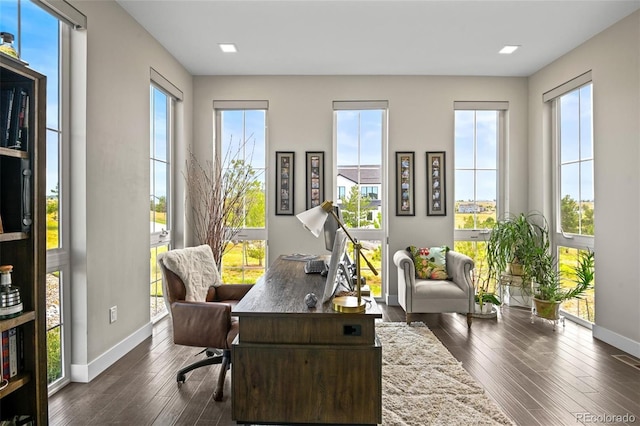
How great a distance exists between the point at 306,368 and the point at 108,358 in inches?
75.2

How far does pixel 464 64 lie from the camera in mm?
4410

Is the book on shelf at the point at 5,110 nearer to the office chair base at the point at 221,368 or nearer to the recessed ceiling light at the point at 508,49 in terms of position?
the office chair base at the point at 221,368

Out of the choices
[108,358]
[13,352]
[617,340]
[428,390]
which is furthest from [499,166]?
[13,352]

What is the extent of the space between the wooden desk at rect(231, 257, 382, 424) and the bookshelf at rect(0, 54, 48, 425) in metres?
0.92

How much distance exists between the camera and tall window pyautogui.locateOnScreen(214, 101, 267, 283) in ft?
15.9

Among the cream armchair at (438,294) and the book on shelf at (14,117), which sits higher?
the book on shelf at (14,117)

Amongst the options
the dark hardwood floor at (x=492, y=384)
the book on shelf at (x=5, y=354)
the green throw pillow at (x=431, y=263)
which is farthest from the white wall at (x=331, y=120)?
the book on shelf at (x=5, y=354)

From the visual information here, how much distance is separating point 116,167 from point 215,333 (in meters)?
1.63

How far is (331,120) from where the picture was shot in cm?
480

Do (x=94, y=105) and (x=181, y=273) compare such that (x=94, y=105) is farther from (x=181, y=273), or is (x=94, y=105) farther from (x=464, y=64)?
(x=464, y=64)

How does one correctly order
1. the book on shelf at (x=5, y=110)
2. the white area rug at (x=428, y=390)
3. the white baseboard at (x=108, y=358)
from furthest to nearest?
the white baseboard at (x=108, y=358)
the white area rug at (x=428, y=390)
the book on shelf at (x=5, y=110)

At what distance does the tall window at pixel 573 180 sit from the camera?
3.95 m

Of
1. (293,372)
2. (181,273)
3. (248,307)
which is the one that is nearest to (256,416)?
(293,372)

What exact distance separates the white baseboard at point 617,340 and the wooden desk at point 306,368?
2.68 m
